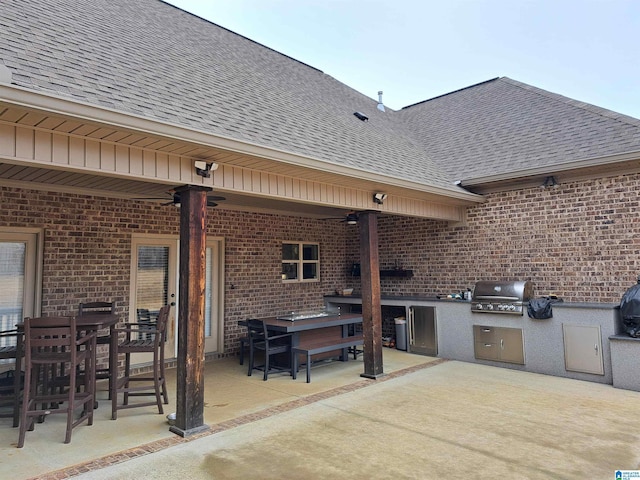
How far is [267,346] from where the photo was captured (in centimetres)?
616

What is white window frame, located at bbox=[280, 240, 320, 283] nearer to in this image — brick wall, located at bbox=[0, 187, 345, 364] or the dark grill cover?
brick wall, located at bbox=[0, 187, 345, 364]

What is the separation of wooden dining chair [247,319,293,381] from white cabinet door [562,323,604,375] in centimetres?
411

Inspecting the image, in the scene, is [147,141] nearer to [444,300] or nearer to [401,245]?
[444,300]

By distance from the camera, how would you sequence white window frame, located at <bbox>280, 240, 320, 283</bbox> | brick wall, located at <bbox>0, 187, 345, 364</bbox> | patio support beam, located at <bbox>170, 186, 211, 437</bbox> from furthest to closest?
white window frame, located at <bbox>280, 240, 320, 283</bbox> → brick wall, located at <bbox>0, 187, 345, 364</bbox> → patio support beam, located at <bbox>170, 186, 211, 437</bbox>

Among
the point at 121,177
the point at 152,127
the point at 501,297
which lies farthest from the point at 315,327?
the point at 152,127

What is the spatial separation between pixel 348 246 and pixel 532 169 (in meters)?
4.58

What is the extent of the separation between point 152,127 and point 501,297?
5874 millimetres

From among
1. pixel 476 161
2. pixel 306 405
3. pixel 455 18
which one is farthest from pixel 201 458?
pixel 455 18

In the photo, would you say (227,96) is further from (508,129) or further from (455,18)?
(455,18)

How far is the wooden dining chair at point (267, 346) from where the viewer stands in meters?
6.18

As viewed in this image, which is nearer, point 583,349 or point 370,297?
point 583,349

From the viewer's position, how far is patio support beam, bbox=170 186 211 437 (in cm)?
417

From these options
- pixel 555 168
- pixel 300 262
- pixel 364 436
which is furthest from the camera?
pixel 300 262

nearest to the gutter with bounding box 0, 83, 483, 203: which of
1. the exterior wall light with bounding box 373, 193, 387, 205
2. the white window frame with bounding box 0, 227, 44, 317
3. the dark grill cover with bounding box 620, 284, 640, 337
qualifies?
the exterior wall light with bounding box 373, 193, 387, 205
